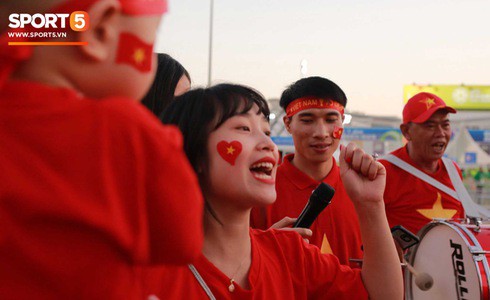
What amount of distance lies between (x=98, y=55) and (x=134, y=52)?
6 cm

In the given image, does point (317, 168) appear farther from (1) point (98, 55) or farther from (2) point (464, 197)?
(1) point (98, 55)

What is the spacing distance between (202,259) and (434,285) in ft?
8.74

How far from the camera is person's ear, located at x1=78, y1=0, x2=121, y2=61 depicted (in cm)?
93

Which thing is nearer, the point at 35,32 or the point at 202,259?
the point at 35,32

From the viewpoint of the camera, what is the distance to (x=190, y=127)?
1894 millimetres

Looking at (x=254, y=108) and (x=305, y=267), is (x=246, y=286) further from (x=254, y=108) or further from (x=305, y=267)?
(x=254, y=108)

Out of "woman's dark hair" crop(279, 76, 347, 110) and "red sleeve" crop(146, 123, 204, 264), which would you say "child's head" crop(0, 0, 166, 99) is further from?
"woman's dark hair" crop(279, 76, 347, 110)

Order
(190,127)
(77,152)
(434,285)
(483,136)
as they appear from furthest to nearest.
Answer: (483,136) → (434,285) → (190,127) → (77,152)

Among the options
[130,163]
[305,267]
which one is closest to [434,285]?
[305,267]

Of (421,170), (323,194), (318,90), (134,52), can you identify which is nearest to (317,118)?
(318,90)

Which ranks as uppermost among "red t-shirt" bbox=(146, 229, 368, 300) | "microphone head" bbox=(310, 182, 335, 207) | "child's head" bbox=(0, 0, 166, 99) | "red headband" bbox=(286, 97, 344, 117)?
"child's head" bbox=(0, 0, 166, 99)

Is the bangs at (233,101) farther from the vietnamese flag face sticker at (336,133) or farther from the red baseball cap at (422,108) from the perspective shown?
the red baseball cap at (422,108)

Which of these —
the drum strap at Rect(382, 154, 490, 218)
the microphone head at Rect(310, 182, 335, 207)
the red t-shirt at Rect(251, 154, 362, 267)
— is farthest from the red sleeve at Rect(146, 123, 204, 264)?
the drum strap at Rect(382, 154, 490, 218)

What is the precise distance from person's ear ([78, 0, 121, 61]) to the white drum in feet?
10.5
